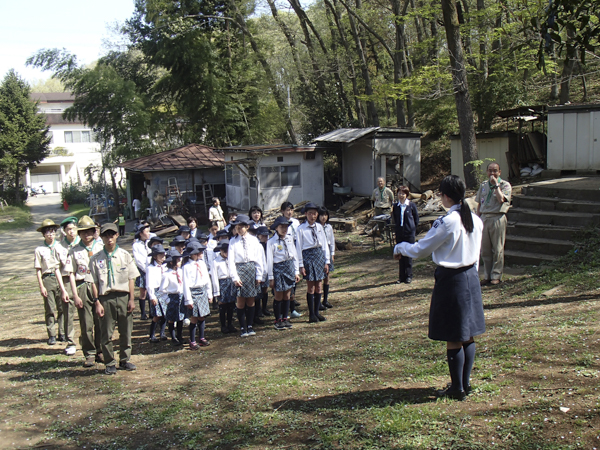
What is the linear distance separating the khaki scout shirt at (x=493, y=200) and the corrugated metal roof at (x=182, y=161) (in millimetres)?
19103

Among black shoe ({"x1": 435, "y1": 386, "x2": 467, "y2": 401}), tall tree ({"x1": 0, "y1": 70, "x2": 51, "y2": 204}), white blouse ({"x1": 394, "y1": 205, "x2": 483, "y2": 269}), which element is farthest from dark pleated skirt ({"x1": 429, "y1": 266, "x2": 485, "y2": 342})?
tall tree ({"x1": 0, "y1": 70, "x2": 51, "y2": 204})

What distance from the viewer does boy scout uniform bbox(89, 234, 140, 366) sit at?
21.3 feet

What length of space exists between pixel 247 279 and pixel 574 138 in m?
10.2

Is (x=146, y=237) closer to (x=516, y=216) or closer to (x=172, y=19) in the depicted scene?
(x=516, y=216)

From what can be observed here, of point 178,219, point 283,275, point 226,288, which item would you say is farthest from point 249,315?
point 178,219

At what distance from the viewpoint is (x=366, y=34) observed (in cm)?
2730

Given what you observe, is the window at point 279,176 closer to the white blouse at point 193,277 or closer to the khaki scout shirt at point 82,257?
the white blouse at point 193,277

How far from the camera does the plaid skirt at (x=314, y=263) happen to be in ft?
26.4

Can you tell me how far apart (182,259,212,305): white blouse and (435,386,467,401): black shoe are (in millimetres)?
3965

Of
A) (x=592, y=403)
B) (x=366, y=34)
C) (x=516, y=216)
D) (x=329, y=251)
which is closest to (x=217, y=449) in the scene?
(x=592, y=403)

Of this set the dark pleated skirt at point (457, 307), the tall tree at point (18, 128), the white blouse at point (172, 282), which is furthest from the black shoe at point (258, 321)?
the tall tree at point (18, 128)

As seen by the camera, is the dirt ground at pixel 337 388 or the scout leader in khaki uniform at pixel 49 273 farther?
the scout leader in khaki uniform at pixel 49 273

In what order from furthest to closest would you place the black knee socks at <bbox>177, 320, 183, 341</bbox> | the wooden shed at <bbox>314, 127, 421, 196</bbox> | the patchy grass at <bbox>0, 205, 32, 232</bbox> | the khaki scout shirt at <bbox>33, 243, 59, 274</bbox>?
the patchy grass at <bbox>0, 205, 32, 232</bbox> → the wooden shed at <bbox>314, 127, 421, 196</bbox> → the black knee socks at <bbox>177, 320, 183, 341</bbox> → the khaki scout shirt at <bbox>33, 243, 59, 274</bbox>

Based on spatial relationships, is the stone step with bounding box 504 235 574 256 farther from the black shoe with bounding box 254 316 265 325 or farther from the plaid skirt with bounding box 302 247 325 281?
the black shoe with bounding box 254 316 265 325
